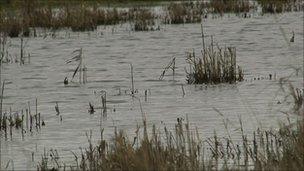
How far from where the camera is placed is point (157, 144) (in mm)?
6117

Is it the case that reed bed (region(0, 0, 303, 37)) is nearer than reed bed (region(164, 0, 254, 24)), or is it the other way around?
reed bed (region(0, 0, 303, 37))

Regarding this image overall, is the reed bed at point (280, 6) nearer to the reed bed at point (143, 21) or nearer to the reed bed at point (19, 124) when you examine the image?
the reed bed at point (143, 21)

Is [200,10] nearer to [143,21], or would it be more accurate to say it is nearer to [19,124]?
[143,21]

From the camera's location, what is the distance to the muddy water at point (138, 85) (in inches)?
336

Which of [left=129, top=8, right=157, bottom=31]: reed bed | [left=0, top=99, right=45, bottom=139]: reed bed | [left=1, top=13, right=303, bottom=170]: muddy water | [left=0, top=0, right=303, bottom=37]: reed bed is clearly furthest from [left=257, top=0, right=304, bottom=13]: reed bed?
[left=0, top=99, right=45, bottom=139]: reed bed

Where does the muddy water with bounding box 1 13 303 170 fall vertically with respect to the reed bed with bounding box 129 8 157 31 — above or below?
below

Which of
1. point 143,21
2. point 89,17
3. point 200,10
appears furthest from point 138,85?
point 200,10

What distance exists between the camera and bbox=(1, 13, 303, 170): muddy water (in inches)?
336

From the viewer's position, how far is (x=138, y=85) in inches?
504

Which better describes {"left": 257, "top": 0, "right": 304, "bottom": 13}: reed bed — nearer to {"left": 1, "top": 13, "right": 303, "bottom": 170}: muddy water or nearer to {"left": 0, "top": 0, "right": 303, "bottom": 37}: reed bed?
{"left": 0, "top": 0, "right": 303, "bottom": 37}: reed bed

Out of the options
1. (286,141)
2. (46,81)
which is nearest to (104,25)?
(46,81)

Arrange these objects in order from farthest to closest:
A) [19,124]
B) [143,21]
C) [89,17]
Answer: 1. [89,17]
2. [143,21]
3. [19,124]

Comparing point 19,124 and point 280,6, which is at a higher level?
point 280,6

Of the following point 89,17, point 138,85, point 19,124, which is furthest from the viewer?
point 89,17
